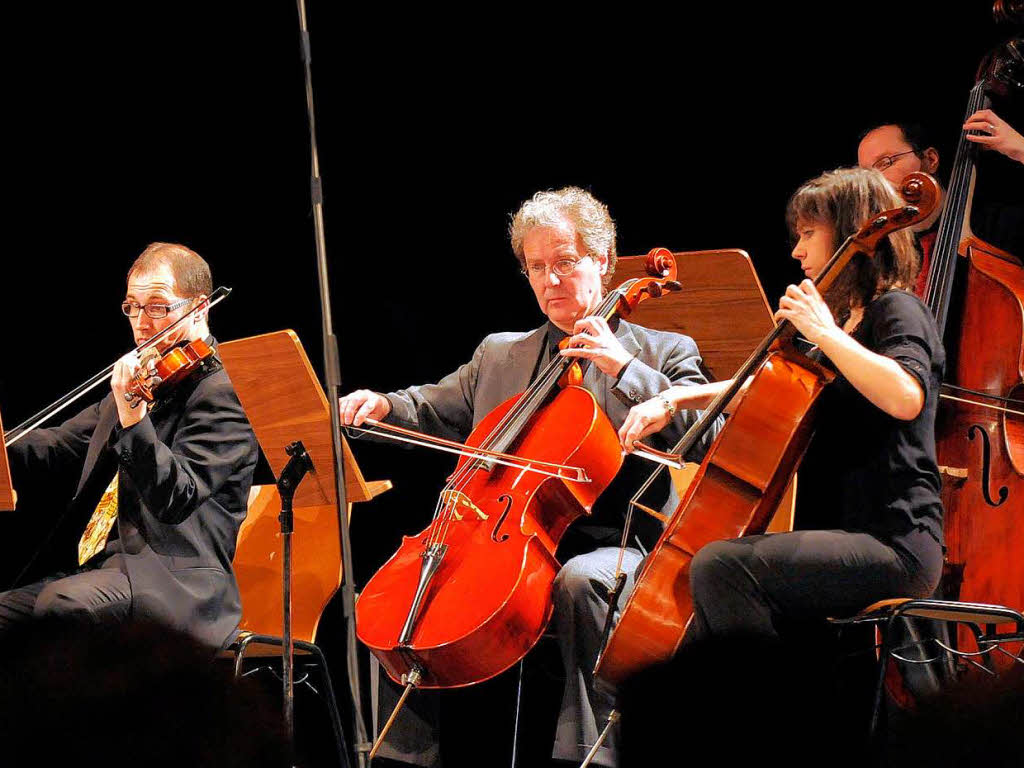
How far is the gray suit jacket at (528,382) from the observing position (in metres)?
2.44

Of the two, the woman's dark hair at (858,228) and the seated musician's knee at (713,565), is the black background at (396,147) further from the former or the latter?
the seated musician's knee at (713,565)

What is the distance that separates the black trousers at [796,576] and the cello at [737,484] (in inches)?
2.6

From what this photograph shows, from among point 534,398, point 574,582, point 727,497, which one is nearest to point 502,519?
point 574,582

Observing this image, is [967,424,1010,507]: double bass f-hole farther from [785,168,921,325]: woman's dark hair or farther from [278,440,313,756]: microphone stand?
[278,440,313,756]: microphone stand

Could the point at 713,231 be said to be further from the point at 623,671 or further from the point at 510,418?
the point at 623,671

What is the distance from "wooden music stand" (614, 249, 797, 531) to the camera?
8.86ft

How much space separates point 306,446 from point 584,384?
0.69m

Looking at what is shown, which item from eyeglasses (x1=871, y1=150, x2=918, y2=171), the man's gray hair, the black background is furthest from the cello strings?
the black background

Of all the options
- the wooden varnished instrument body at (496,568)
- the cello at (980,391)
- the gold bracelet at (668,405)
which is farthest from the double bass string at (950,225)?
the wooden varnished instrument body at (496,568)

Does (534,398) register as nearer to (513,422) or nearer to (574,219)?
(513,422)

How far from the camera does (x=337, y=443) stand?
5.74 ft

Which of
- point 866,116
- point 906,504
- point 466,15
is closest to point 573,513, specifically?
point 906,504

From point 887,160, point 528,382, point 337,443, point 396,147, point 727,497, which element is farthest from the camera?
point 396,147

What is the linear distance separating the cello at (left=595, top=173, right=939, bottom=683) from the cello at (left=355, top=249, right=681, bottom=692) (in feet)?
0.69
